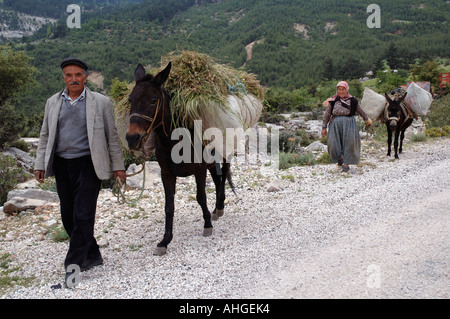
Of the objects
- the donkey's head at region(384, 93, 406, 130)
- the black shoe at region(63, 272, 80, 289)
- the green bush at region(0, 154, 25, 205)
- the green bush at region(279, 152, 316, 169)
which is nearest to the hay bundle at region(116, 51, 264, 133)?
the black shoe at region(63, 272, 80, 289)

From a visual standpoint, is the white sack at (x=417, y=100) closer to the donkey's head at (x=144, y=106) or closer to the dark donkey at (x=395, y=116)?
the dark donkey at (x=395, y=116)

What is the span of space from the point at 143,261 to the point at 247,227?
162 cm

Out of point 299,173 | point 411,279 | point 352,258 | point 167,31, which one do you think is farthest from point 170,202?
point 167,31

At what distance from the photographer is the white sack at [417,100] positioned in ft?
31.9

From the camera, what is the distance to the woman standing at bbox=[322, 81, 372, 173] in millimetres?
7707

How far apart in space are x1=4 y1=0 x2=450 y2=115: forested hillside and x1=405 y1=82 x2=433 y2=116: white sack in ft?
158

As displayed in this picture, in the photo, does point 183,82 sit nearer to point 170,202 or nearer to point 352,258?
point 170,202

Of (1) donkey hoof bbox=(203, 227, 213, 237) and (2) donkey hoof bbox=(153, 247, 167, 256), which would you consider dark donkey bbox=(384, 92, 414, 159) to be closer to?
(1) donkey hoof bbox=(203, 227, 213, 237)

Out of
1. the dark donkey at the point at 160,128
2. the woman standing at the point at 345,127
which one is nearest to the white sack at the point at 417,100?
the woman standing at the point at 345,127

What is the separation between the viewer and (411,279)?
3059 millimetres

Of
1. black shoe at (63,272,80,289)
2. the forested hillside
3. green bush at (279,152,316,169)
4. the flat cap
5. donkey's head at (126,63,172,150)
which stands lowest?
black shoe at (63,272,80,289)

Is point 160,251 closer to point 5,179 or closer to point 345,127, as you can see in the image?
point 345,127

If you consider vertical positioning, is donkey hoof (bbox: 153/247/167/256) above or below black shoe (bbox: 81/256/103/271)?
above

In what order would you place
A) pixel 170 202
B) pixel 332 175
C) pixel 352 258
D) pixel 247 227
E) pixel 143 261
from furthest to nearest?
pixel 332 175, pixel 247 227, pixel 170 202, pixel 143 261, pixel 352 258
